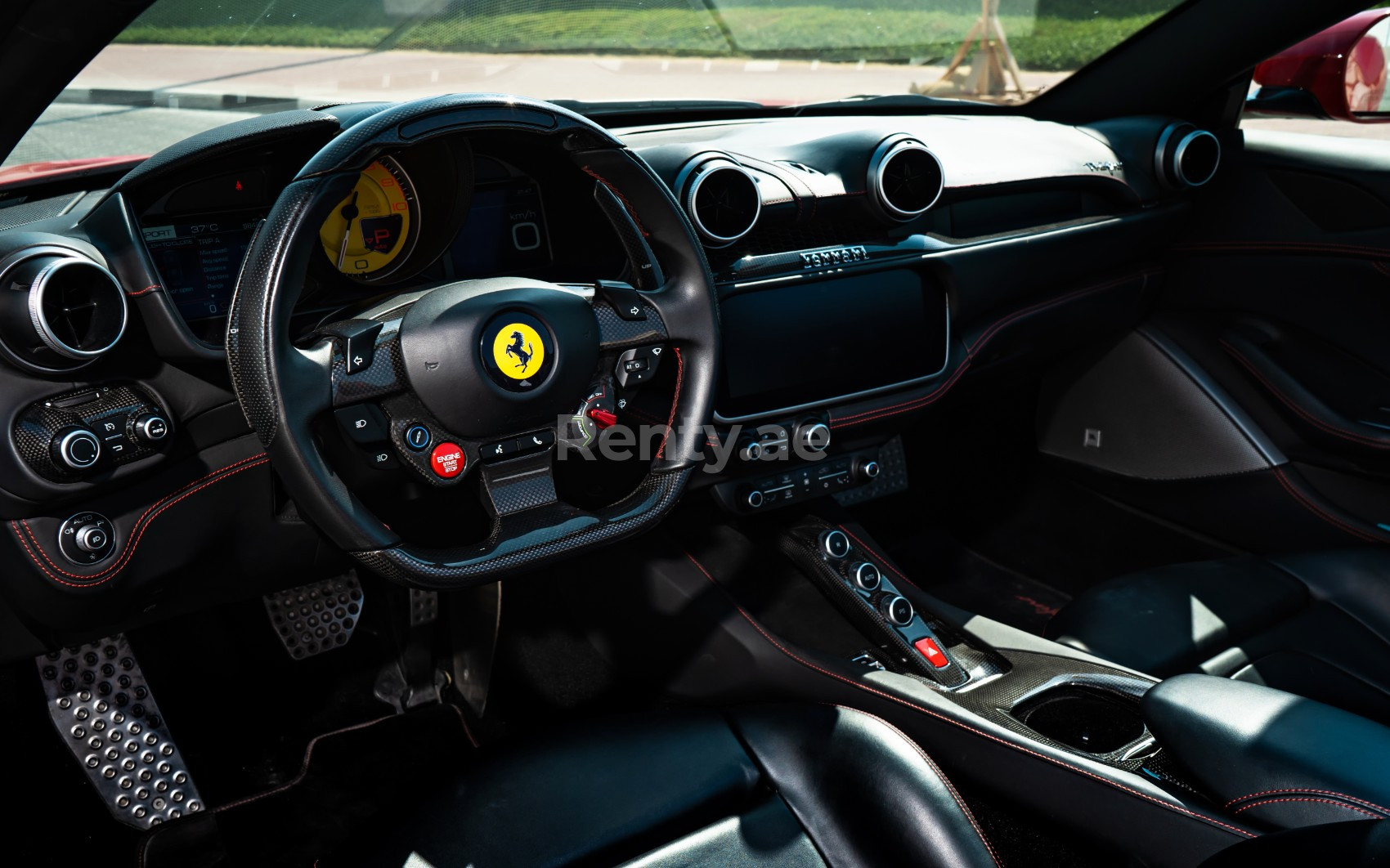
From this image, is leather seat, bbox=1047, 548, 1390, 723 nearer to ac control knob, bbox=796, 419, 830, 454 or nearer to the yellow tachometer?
ac control knob, bbox=796, 419, 830, 454

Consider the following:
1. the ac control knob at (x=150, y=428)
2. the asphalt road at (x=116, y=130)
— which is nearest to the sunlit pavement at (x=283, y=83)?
the asphalt road at (x=116, y=130)

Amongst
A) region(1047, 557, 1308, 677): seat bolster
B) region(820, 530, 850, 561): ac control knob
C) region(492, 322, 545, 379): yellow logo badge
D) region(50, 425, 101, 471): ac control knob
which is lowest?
region(1047, 557, 1308, 677): seat bolster

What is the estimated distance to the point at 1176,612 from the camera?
219cm

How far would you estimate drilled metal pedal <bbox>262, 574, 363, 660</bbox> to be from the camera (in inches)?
92.0

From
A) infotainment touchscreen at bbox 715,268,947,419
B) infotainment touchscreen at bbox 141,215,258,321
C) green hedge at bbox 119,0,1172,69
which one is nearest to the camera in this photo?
infotainment touchscreen at bbox 141,215,258,321

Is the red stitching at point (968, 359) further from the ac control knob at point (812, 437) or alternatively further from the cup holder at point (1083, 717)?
the cup holder at point (1083, 717)

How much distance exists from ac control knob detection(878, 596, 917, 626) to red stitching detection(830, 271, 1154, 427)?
1.16 ft

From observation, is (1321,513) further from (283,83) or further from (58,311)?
(58,311)

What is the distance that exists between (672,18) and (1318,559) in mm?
1731

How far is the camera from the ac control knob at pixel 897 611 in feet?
7.07

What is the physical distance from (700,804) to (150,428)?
0.90 meters

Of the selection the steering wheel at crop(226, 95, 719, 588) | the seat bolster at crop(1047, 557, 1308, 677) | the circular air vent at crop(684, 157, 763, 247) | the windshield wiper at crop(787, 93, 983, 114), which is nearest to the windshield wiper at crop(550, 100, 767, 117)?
the windshield wiper at crop(787, 93, 983, 114)

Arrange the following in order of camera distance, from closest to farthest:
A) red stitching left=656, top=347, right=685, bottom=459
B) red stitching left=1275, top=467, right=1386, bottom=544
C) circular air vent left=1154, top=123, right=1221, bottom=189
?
red stitching left=656, top=347, right=685, bottom=459 → red stitching left=1275, top=467, right=1386, bottom=544 → circular air vent left=1154, top=123, right=1221, bottom=189

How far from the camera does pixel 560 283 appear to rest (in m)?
1.75
